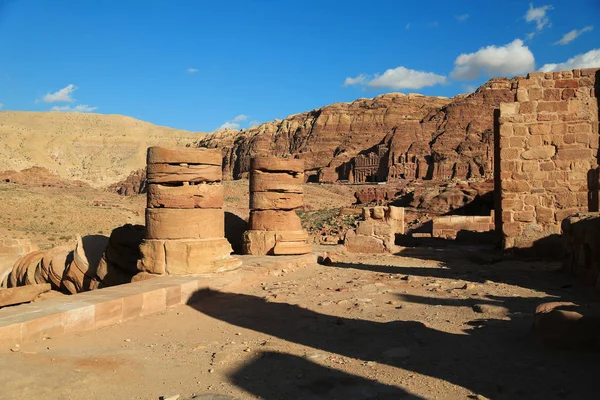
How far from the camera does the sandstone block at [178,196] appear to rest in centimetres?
791

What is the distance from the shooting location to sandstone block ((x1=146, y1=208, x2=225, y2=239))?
7.80 metres

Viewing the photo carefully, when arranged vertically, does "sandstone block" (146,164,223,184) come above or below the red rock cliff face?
below

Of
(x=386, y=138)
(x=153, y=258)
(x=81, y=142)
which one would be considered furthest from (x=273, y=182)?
(x=81, y=142)

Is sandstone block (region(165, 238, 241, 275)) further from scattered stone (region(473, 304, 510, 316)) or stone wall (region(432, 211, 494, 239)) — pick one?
stone wall (region(432, 211, 494, 239))

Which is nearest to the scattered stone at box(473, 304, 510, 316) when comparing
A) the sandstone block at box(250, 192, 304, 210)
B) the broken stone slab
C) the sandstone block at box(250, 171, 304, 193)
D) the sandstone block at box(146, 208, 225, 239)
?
the sandstone block at box(146, 208, 225, 239)

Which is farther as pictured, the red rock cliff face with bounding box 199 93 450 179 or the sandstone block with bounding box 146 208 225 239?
the red rock cliff face with bounding box 199 93 450 179

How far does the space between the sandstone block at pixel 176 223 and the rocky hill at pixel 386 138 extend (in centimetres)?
4046

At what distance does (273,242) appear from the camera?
1091 centimetres

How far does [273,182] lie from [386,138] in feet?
194

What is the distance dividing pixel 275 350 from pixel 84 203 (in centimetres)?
2874

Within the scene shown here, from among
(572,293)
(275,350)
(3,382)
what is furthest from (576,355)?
(3,382)

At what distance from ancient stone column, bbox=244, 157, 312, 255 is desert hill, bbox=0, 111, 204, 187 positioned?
76103 mm

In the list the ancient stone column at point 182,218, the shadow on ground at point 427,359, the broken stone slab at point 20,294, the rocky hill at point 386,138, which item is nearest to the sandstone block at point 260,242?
the ancient stone column at point 182,218

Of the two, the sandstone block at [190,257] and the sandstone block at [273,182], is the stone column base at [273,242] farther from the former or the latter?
the sandstone block at [190,257]
